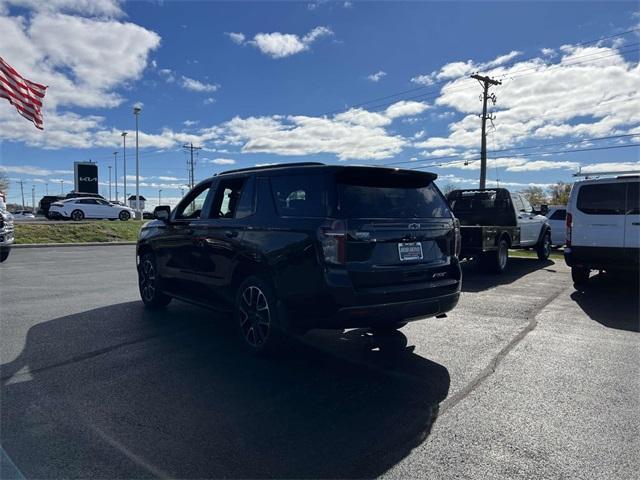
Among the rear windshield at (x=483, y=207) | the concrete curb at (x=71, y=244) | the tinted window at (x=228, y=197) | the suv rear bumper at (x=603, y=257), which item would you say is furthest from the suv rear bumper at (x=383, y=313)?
the concrete curb at (x=71, y=244)

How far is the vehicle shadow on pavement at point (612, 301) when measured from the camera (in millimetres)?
6703

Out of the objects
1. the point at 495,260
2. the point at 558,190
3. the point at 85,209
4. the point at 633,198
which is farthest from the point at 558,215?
the point at 558,190

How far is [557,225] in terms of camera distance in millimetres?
19109

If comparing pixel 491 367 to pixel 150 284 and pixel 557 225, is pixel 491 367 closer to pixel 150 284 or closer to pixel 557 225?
pixel 150 284

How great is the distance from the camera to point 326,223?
425cm

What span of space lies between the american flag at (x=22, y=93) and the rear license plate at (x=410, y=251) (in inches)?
507

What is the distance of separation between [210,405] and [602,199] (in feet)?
26.0

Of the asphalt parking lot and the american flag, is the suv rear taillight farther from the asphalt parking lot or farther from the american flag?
the american flag

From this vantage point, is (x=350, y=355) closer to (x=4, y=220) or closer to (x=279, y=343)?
(x=279, y=343)

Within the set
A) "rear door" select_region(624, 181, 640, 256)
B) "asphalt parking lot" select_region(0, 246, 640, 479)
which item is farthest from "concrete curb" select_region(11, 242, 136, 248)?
"rear door" select_region(624, 181, 640, 256)

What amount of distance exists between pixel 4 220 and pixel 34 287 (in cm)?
416

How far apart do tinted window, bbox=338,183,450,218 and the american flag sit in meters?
12.5

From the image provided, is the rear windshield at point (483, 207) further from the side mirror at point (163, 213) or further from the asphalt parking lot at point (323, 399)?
the side mirror at point (163, 213)

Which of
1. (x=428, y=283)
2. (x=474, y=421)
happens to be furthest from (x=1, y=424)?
(x=428, y=283)
